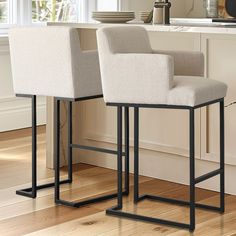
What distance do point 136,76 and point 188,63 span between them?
552mm

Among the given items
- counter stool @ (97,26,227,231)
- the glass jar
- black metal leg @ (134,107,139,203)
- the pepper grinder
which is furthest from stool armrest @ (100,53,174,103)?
the glass jar

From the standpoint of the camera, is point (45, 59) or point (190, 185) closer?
point (190, 185)

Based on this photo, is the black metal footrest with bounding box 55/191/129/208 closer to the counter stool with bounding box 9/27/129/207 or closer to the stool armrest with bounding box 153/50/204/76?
the counter stool with bounding box 9/27/129/207

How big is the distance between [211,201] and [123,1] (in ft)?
10.4

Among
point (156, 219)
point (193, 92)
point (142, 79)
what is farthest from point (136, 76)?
point (156, 219)

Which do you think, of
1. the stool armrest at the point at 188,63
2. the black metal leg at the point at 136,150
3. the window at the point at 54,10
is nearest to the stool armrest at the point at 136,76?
the black metal leg at the point at 136,150

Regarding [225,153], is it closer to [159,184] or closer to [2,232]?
[159,184]

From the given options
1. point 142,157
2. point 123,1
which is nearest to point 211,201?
point 142,157

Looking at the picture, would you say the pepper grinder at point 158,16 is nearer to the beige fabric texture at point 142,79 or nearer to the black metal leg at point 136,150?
the beige fabric texture at point 142,79

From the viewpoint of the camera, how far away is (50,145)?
4633 millimetres

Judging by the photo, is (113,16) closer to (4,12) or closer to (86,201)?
(86,201)

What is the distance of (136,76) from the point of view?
3342 millimetres

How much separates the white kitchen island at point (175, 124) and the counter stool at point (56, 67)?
0.49m

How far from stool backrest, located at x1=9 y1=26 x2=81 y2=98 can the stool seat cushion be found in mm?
566
